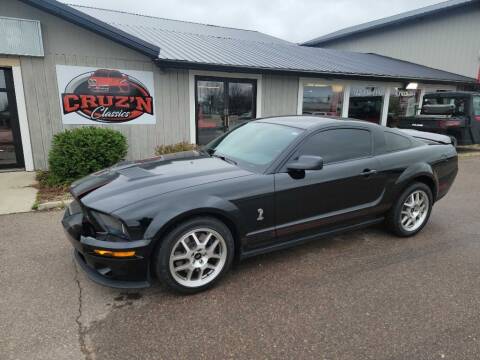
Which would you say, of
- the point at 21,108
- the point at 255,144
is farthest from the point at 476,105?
the point at 21,108

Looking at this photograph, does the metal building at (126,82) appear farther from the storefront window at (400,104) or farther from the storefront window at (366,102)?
the storefront window at (400,104)

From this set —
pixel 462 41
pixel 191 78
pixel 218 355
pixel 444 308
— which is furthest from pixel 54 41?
pixel 462 41

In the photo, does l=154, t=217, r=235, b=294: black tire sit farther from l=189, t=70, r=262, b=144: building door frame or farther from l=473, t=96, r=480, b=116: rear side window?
l=473, t=96, r=480, b=116: rear side window

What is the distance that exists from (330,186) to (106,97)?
6.33 m

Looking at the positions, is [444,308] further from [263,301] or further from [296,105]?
[296,105]

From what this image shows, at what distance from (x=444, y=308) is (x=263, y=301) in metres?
1.50

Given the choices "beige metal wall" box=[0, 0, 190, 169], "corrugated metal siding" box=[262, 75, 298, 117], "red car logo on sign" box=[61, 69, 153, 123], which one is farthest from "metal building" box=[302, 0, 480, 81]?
"red car logo on sign" box=[61, 69, 153, 123]

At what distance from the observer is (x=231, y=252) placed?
2893mm

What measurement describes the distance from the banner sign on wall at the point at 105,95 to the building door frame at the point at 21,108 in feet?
2.44

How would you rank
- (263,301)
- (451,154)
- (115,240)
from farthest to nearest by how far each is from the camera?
1. (451,154)
2. (263,301)
3. (115,240)

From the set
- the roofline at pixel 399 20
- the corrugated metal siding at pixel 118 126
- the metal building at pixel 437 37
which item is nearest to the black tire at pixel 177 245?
the corrugated metal siding at pixel 118 126

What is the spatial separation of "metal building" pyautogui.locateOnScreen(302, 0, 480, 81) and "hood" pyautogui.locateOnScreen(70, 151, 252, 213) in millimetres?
18045

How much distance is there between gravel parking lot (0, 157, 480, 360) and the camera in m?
2.22

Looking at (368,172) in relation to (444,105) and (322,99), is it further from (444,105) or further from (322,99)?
(444,105)
